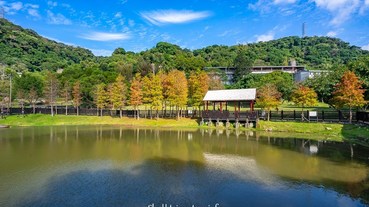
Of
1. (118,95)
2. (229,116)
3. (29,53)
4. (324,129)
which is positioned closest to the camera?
(324,129)

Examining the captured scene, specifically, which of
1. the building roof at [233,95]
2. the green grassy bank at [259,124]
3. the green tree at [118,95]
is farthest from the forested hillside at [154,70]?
the building roof at [233,95]

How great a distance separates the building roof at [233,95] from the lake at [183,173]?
9238 millimetres

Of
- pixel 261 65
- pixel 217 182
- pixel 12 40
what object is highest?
pixel 12 40

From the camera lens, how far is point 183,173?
57.1ft

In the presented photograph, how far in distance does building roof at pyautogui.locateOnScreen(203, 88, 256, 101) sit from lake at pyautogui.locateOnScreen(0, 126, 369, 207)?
9.24 meters

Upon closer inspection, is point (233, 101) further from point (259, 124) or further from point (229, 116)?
point (259, 124)

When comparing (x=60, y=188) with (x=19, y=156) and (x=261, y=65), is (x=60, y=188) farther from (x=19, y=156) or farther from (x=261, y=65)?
(x=261, y=65)

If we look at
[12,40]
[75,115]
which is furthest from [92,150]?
[12,40]

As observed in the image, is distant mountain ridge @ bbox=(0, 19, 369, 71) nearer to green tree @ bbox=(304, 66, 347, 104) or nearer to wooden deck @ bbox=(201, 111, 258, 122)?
green tree @ bbox=(304, 66, 347, 104)

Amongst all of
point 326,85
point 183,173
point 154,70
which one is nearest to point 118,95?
point 183,173

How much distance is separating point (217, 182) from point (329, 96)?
33.7 metres

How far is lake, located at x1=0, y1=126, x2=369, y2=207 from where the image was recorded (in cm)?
1306

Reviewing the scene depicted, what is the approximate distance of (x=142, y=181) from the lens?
51.5 ft

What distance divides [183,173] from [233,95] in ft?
78.8
